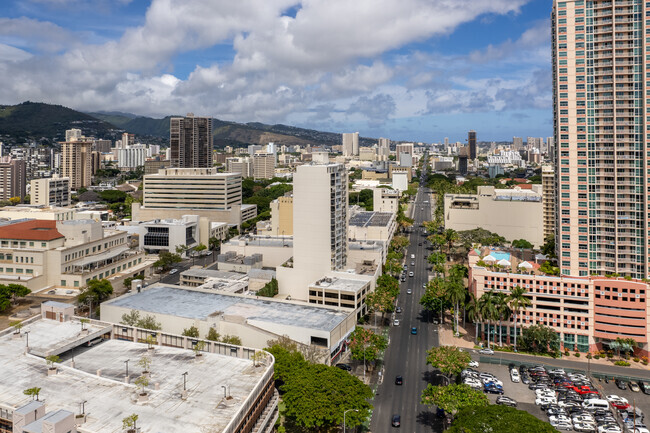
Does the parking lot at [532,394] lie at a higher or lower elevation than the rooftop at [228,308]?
lower

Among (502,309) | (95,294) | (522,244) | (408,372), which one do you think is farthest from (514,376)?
(522,244)

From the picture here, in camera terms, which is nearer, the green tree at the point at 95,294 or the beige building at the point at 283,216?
the green tree at the point at 95,294

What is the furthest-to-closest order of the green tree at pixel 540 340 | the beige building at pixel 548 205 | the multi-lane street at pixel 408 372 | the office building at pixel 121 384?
the beige building at pixel 548 205 < the green tree at pixel 540 340 < the multi-lane street at pixel 408 372 < the office building at pixel 121 384

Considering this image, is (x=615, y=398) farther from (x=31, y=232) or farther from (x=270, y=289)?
(x=31, y=232)

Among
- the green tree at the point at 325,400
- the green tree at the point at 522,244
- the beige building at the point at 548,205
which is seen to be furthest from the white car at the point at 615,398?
the beige building at the point at 548,205

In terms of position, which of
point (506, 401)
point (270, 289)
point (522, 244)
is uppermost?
point (522, 244)

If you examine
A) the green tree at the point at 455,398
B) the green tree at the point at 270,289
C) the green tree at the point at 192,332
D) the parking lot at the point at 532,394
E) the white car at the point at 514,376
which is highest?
the green tree at the point at 270,289

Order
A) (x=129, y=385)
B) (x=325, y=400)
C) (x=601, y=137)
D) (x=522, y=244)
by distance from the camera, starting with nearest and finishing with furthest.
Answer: (x=129, y=385) < (x=325, y=400) < (x=601, y=137) < (x=522, y=244)

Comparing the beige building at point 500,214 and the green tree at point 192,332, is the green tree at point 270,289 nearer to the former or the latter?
the green tree at point 192,332
